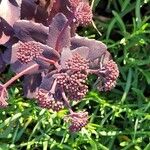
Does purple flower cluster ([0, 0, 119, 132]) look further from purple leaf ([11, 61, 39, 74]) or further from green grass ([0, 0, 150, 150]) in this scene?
green grass ([0, 0, 150, 150])

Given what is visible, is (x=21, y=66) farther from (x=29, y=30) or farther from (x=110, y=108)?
(x=110, y=108)

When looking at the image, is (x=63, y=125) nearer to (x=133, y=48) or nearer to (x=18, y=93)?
Result: (x=18, y=93)

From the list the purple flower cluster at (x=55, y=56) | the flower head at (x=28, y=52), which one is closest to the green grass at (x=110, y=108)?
the purple flower cluster at (x=55, y=56)

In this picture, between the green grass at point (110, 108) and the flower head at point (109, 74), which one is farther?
the green grass at point (110, 108)

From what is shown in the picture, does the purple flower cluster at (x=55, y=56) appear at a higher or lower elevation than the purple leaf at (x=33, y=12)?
lower

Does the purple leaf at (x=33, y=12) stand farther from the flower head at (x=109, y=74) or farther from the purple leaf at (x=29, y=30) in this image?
the flower head at (x=109, y=74)

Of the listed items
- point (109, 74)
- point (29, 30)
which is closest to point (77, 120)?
point (109, 74)

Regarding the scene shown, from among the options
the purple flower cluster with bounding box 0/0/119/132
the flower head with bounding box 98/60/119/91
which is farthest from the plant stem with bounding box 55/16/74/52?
the flower head with bounding box 98/60/119/91
